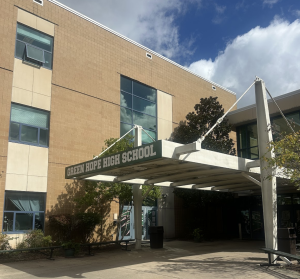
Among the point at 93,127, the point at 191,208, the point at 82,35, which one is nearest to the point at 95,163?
the point at 93,127

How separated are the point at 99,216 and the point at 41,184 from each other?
3.32m

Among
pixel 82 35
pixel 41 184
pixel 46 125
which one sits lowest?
pixel 41 184

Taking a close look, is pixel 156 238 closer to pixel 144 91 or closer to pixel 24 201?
pixel 24 201

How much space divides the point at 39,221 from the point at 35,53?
8.42m

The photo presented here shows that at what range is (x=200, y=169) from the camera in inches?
497

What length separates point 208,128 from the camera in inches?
871

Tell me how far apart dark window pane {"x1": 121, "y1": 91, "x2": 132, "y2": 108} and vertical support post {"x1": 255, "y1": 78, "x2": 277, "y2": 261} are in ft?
33.3

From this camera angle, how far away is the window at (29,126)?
16.2 metres

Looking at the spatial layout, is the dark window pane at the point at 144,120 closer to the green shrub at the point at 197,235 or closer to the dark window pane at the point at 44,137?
the dark window pane at the point at 44,137

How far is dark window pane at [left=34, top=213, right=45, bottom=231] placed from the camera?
16.2m

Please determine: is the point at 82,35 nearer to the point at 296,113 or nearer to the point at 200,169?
the point at 200,169

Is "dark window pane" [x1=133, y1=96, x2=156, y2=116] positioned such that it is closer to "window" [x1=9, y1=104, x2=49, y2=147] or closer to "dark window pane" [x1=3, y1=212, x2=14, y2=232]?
"window" [x1=9, y1=104, x2=49, y2=147]

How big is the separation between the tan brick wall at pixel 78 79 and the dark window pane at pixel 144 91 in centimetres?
41

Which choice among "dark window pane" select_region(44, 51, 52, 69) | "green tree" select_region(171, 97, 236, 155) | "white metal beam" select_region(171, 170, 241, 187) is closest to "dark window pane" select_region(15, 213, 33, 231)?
"white metal beam" select_region(171, 170, 241, 187)
